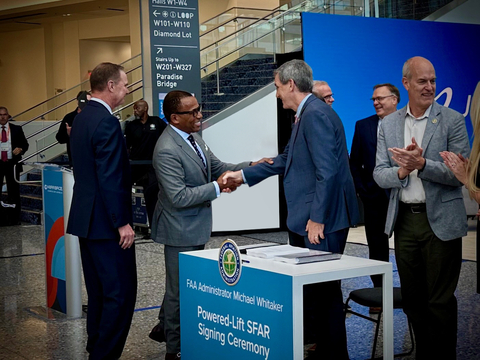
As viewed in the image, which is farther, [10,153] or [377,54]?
[10,153]

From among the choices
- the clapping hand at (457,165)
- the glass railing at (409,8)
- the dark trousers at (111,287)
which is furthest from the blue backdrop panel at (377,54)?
the clapping hand at (457,165)

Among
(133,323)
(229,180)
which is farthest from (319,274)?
(133,323)

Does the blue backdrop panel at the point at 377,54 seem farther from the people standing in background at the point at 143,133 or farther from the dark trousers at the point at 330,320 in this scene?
the dark trousers at the point at 330,320

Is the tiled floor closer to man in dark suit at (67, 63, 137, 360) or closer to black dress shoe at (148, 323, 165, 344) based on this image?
black dress shoe at (148, 323, 165, 344)

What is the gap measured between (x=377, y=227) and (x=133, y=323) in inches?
78.5

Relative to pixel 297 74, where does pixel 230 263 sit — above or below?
below

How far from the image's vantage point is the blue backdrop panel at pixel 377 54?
938cm

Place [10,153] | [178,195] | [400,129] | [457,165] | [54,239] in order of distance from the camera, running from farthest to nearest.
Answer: [10,153]
[54,239]
[178,195]
[400,129]
[457,165]

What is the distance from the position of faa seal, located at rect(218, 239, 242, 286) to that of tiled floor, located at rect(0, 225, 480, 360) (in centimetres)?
144

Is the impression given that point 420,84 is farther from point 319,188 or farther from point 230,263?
point 230,263

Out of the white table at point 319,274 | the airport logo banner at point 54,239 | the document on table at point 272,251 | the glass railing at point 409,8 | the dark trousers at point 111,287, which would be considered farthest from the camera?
the glass railing at point 409,8

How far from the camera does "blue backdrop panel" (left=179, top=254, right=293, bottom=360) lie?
2637 mm

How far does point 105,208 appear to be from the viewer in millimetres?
3582

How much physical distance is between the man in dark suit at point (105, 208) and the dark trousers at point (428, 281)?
1.50 metres
